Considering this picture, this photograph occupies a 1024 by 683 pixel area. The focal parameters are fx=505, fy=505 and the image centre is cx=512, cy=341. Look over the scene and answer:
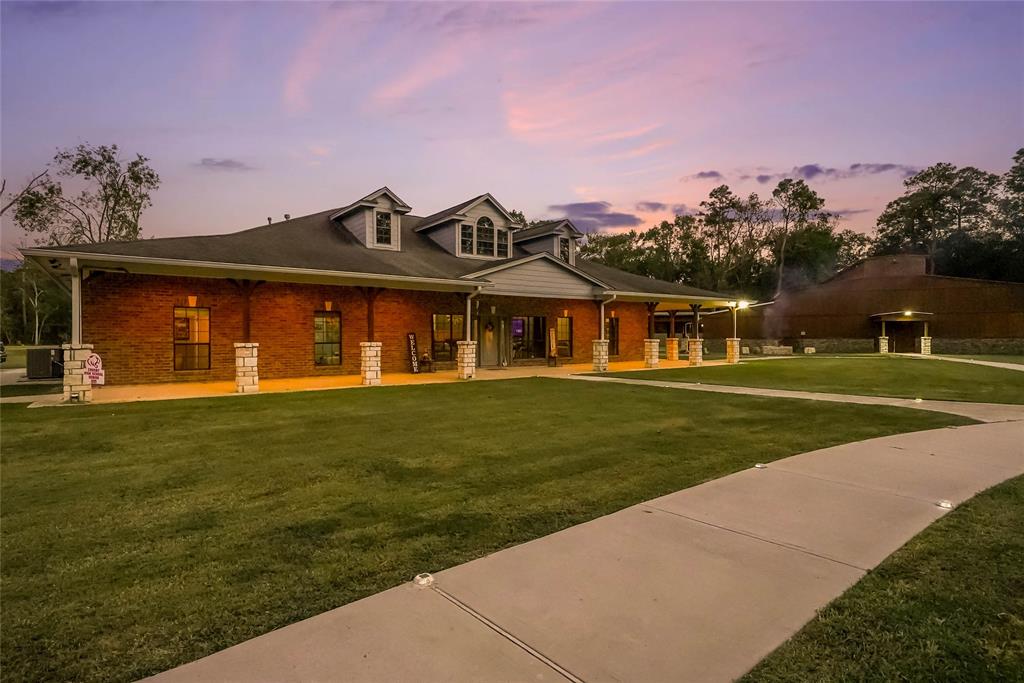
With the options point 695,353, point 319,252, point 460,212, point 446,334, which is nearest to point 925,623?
point 319,252

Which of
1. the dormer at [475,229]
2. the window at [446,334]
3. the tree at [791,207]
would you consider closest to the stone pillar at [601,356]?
the window at [446,334]

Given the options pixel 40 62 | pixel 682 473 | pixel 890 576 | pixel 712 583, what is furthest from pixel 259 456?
pixel 40 62

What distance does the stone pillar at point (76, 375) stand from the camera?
10.6 meters

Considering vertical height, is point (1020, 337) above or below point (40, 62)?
below

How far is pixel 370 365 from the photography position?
13.8 m

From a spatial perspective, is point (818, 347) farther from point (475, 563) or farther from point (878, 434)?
point (475, 563)

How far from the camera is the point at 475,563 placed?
2957 millimetres

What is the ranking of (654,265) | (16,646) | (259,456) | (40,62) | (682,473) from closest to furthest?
(16,646)
(682,473)
(259,456)
(40,62)
(654,265)

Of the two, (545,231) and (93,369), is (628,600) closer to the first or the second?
(93,369)

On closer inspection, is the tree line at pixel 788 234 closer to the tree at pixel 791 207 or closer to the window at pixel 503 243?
the tree at pixel 791 207

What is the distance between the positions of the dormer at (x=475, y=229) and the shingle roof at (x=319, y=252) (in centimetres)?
46

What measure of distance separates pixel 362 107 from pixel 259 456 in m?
15.2

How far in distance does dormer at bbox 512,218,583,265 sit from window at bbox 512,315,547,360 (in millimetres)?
2945

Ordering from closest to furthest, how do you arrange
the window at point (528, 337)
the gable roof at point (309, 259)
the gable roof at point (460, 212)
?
the gable roof at point (309, 259), the gable roof at point (460, 212), the window at point (528, 337)
